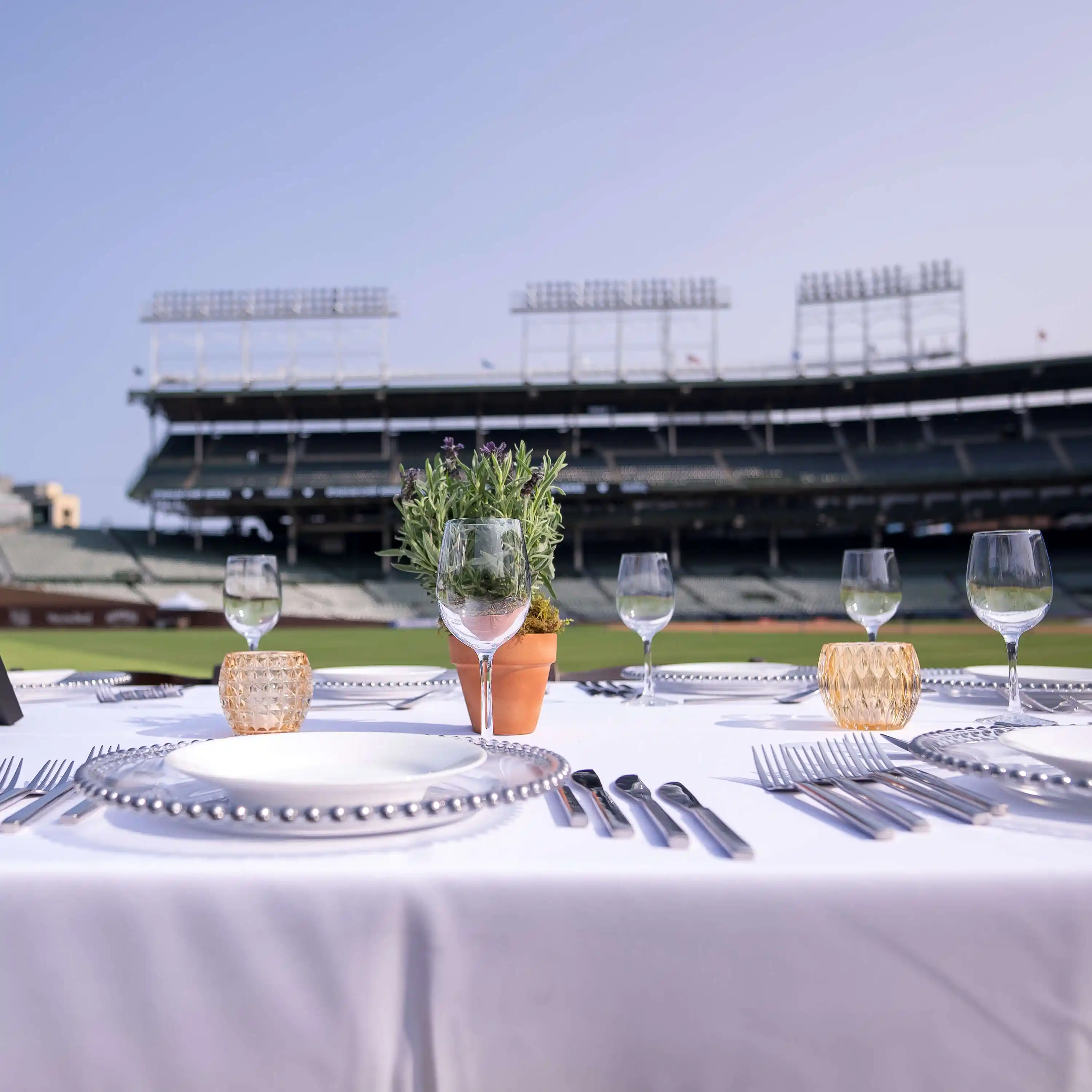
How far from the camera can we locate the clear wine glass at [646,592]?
214cm

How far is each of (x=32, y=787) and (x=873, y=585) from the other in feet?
5.94

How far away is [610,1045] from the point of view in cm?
90

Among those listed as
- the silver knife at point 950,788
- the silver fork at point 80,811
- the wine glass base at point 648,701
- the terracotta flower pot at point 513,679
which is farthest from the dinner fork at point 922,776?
the silver fork at point 80,811

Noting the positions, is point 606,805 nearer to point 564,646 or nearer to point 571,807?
point 571,807

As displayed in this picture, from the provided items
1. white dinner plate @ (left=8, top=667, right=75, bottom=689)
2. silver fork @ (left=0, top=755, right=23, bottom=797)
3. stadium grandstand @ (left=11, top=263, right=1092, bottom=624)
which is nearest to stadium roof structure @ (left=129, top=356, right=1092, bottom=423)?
stadium grandstand @ (left=11, top=263, right=1092, bottom=624)

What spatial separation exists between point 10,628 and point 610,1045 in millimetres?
29181

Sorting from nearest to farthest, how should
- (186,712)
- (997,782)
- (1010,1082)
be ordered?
(1010,1082), (997,782), (186,712)

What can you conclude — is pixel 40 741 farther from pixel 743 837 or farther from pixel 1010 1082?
pixel 1010 1082

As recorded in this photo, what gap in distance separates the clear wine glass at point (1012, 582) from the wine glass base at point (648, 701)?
0.75 m

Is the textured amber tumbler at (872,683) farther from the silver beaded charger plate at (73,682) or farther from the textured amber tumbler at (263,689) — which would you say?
the silver beaded charger plate at (73,682)

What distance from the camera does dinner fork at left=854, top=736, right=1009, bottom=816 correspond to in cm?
111

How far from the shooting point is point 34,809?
115cm

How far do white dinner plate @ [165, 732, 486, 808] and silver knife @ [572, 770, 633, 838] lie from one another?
0.16 m

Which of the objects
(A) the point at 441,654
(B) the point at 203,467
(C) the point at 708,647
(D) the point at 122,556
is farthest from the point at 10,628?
(C) the point at 708,647
